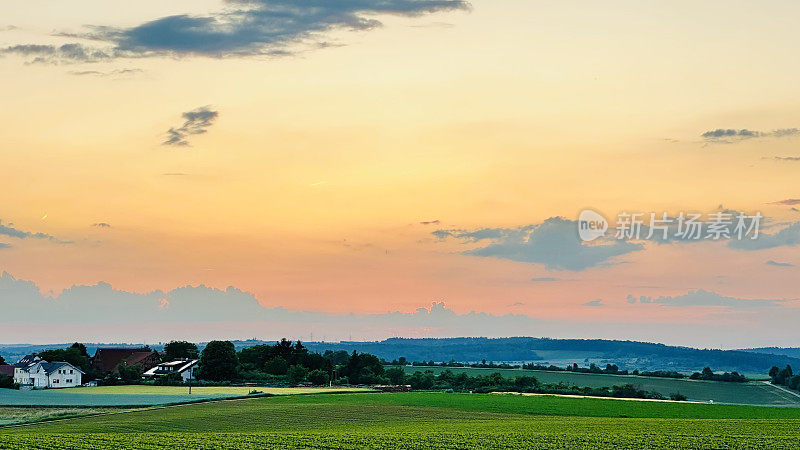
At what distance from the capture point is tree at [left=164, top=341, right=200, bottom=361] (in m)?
190

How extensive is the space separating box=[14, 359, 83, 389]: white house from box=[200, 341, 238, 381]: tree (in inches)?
846

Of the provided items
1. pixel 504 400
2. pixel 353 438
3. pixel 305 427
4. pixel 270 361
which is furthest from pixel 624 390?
pixel 353 438

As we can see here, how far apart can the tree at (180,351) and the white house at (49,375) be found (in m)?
36.0

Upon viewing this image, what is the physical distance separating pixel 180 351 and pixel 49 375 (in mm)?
44928

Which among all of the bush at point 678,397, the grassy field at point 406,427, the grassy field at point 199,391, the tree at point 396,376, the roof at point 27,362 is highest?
the roof at point 27,362

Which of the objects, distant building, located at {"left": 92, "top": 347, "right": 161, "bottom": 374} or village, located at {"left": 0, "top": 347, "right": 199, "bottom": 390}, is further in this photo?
distant building, located at {"left": 92, "top": 347, "right": 161, "bottom": 374}

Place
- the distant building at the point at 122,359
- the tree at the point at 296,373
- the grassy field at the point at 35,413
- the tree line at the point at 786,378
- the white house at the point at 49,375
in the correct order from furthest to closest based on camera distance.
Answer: the distant building at the point at 122,359
the tree line at the point at 786,378
the tree at the point at 296,373
the white house at the point at 49,375
the grassy field at the point at 35,413

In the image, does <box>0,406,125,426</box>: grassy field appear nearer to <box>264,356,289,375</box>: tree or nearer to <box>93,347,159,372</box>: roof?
<box>264,356,289,375</box>: tree

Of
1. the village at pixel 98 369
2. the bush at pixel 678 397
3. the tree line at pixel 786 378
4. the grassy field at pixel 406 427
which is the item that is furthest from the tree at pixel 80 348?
the tree line at pixel 786 378

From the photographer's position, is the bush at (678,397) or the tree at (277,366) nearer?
the bush at (678,397)

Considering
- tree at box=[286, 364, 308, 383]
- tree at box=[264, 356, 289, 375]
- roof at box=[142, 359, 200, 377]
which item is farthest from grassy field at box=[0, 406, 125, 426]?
Result: tree at box=[264, 356, 289, 375]

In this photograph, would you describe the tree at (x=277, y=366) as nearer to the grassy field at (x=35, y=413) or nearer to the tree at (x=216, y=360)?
the tree at (x=216, y=360)

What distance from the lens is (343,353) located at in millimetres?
194750

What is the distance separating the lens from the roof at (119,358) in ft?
585
